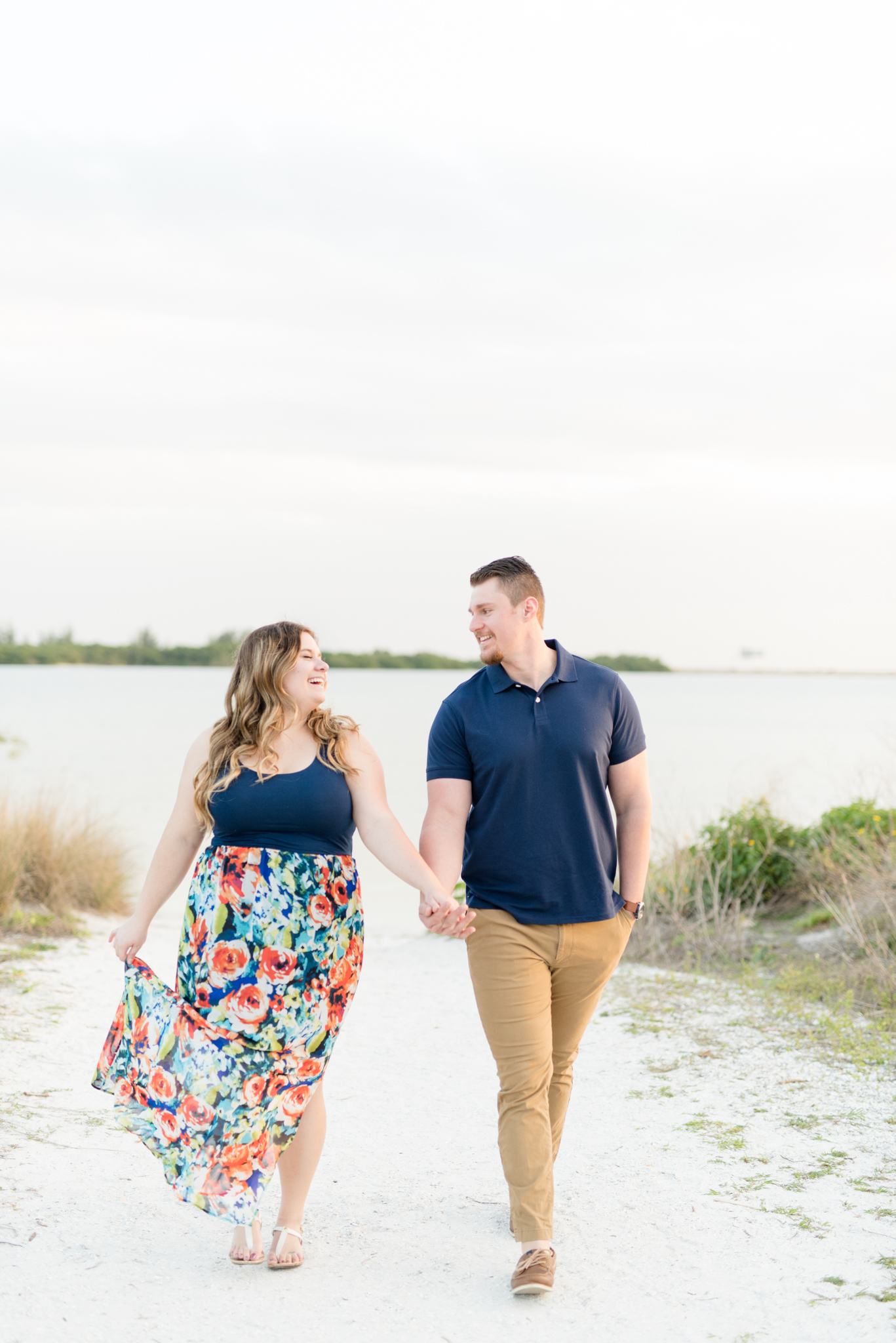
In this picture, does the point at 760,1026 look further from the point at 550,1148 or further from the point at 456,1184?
the point at 550,1148

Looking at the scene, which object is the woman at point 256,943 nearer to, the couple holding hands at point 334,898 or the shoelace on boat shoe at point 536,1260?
the couple holding hands at point 334,898

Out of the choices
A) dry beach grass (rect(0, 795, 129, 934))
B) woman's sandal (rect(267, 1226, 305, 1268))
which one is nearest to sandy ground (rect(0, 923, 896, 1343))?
woman's sandal (rect(267, 1226, 305, 1268))

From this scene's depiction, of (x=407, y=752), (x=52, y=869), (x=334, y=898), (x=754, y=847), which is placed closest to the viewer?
(x=334, y=898)

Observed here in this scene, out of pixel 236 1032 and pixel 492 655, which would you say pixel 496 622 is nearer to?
pixel 492 655

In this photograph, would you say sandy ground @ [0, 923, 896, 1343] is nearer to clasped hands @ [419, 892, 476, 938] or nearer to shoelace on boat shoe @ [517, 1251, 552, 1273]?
shoelace on boat shoe @ [517, 1251, 552, 1273]

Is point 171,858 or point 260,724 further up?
point 260,724

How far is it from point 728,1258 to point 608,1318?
1.88ft

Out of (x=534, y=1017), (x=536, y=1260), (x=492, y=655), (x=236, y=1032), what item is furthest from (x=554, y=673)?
(x=536, y=1260)

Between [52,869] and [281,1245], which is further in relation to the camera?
[52,869]

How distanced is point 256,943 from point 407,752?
29.3 metres

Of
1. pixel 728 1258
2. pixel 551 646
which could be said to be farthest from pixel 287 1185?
pixel 551 646

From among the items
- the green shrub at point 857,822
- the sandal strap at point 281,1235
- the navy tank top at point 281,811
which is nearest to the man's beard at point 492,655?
the navy tank top at point 281,811

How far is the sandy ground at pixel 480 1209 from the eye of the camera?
326 centimetres

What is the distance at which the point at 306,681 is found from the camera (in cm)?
356
